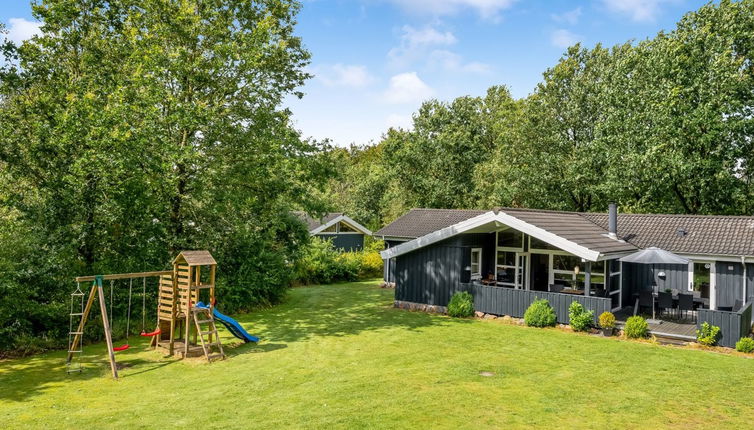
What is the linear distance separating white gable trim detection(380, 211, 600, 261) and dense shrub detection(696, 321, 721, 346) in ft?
10.7

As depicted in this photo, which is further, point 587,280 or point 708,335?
point 587,280

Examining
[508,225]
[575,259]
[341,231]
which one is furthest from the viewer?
[341,231]

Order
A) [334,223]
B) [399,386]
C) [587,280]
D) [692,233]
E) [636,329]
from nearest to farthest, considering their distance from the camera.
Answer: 1. [399,386]
2. [636,329]
3. [587,280]
4. [692,233]
5. [334,223]

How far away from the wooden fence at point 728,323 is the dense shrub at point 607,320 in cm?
219

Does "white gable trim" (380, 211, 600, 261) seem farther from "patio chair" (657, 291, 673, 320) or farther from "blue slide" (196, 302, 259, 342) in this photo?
"blue slide" (196, 302, 259, 342)

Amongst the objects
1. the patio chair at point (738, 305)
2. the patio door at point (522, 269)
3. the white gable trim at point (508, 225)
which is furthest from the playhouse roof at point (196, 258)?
the patio chair at point (738, 305)

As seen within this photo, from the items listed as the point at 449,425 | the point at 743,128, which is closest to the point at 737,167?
the point at 743,128

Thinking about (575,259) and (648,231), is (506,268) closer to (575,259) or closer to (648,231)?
(575,259)

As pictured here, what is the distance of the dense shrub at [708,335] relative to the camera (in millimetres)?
13289

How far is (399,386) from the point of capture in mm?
9766

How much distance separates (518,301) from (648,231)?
6.90 m

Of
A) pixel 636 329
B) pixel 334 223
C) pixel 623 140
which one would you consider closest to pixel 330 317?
pixel 636 329

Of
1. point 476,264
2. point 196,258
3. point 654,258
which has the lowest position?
point 476,264

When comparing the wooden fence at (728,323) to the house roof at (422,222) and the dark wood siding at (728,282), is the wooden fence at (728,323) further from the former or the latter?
the house roof at (422,222)
